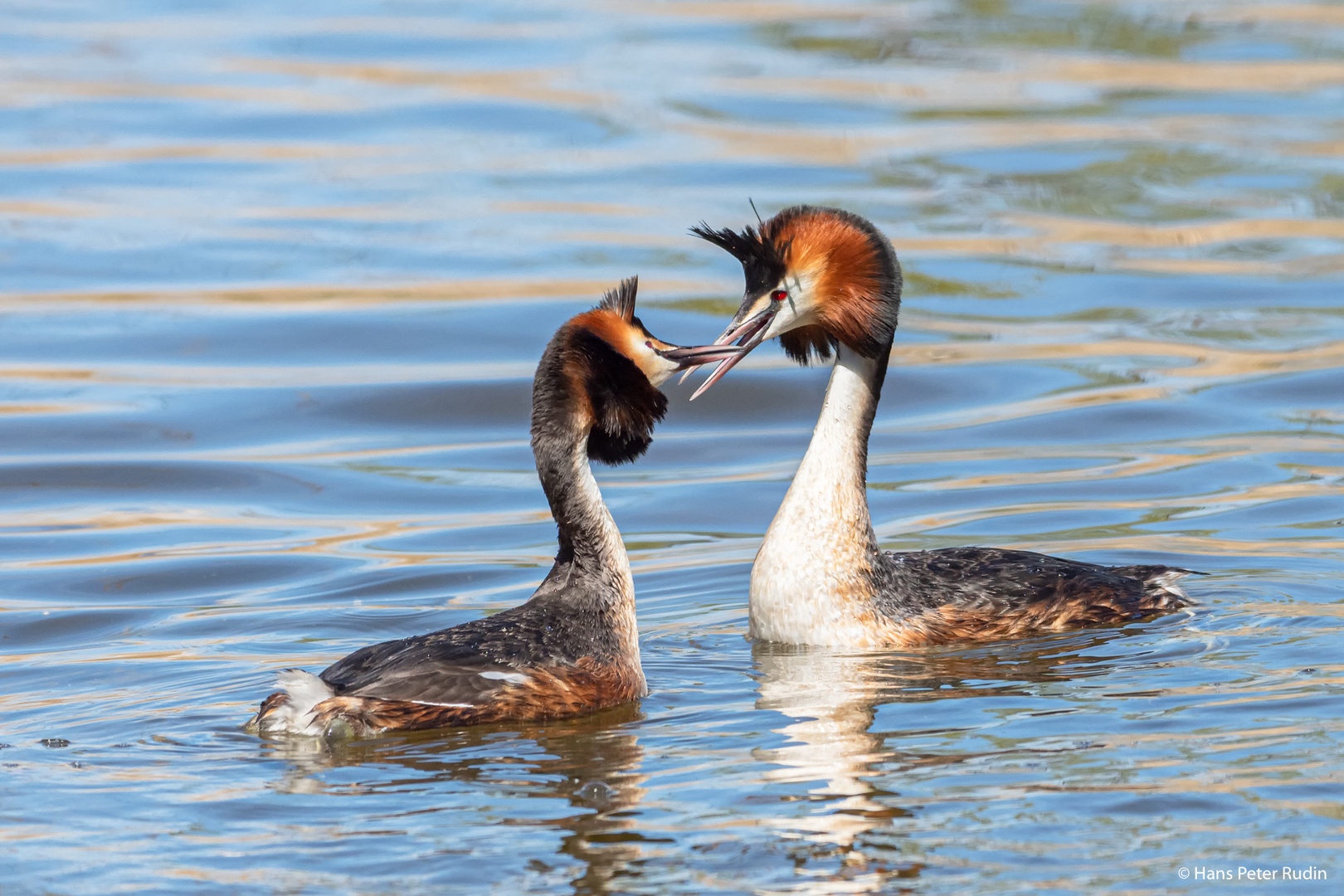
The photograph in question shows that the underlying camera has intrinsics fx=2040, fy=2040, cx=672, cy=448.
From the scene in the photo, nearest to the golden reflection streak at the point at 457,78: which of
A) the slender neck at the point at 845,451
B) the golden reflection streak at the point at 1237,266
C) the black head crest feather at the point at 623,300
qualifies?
the golden reflection streak at the point at 1237,266

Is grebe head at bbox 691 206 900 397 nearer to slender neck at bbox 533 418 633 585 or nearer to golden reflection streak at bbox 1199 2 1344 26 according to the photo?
slender neck at bbox 533 418 633 585

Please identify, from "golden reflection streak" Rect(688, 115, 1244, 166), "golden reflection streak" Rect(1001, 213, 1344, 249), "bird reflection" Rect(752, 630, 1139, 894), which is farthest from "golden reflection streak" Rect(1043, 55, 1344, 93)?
"bird reflection" Rect(752, 630, 1139, 894)

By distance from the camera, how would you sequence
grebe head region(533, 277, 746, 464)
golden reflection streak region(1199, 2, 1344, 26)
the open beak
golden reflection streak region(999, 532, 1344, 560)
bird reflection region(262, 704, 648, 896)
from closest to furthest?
bird reflection region(262, 704, 648, 896) < grebe head region(533, 277, 746, 464) < the open beak < golden reflection streak region(999, 532, 1344, 560) < golden reflection streak region(1199, 2, 1344, 26)

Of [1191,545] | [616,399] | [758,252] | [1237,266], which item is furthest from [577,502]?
[1237,266]

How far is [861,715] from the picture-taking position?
7426 millimetres

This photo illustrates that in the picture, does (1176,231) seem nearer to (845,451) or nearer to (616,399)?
(845,451)

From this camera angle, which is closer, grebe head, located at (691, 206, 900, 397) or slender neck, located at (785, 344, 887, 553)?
grebe head, located at (691, 206, 900, 397)

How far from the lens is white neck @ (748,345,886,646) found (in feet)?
28.2

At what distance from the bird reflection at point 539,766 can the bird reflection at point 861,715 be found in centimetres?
48

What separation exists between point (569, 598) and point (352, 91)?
59.6 feet

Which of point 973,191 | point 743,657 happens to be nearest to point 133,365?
point 743,657

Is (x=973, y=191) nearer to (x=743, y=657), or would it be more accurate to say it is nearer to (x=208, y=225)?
(x=208, y=225)

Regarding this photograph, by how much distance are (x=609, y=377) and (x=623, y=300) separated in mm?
298

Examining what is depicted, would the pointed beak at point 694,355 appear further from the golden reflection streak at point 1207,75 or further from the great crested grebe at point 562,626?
the golden reflection streak at point 1207,75
